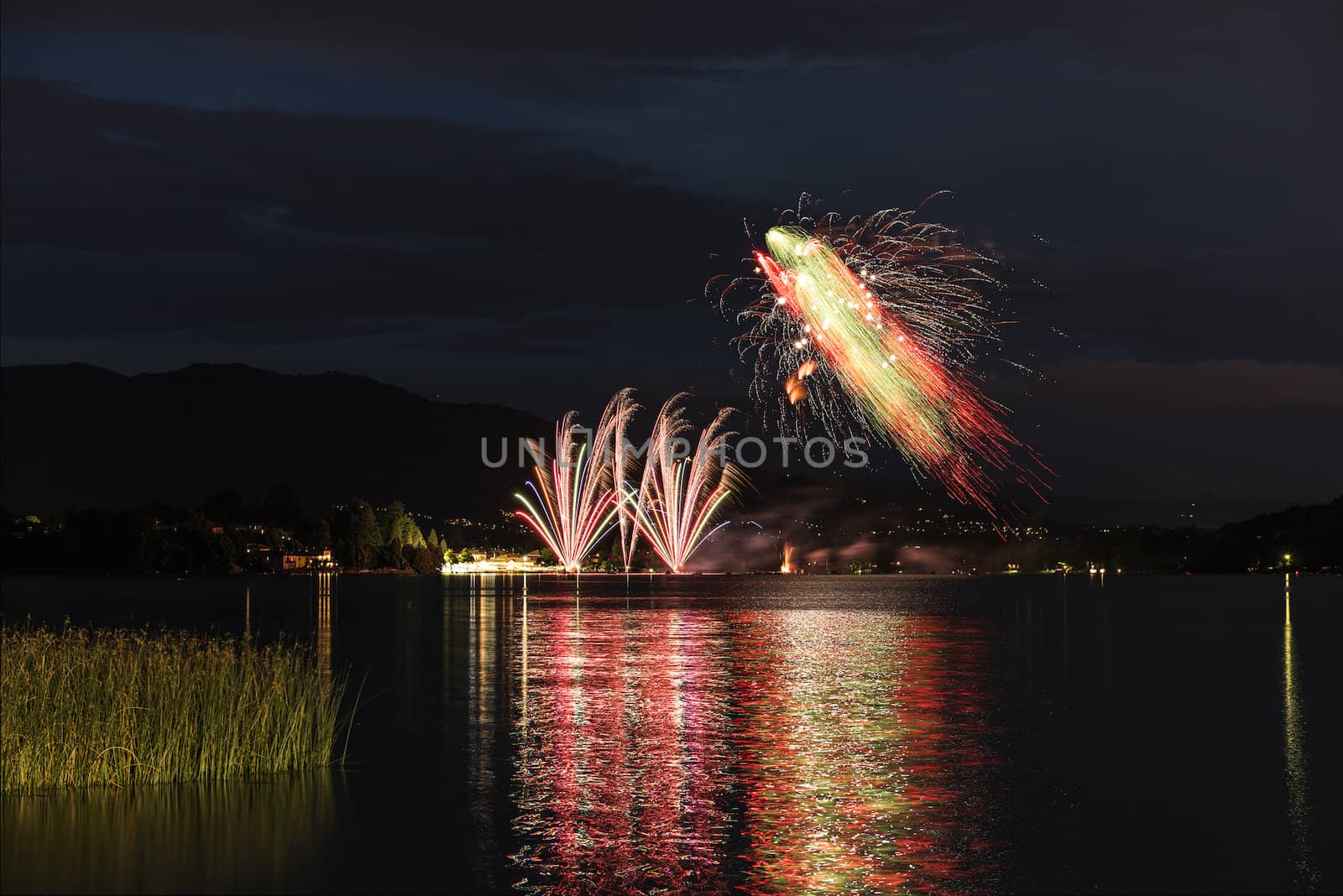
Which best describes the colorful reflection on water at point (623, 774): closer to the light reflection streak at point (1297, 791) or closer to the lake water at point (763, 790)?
the lake water at point (763, 790)

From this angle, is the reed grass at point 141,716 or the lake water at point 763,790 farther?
the reed grass at point 141,716

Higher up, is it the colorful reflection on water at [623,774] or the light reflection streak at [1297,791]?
the colorful reflection on water at [623,774]

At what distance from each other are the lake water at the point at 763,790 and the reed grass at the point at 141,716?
0.64m

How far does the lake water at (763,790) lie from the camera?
22500mm

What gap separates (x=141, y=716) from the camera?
27969mm

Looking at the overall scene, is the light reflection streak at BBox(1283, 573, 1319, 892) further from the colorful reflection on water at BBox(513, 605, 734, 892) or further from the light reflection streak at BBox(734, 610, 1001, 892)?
the colorful reflection on water at BBox(513, 605, 734, 892)

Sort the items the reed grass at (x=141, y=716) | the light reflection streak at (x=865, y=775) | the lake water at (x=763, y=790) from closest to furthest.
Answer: the light reflection streak at (x=865, y=775)
the lake water at (x=763, y=790)
the reed grass at (x=141, y=716)

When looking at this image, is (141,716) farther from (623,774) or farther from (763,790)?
(763,790)

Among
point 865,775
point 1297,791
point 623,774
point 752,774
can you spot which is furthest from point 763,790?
point 1297,791

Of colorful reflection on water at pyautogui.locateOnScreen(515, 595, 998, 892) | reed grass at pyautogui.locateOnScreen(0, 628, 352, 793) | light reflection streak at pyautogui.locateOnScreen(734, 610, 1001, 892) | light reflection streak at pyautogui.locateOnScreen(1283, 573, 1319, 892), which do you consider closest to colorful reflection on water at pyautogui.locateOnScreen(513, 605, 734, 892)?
colorful reflection on water at pyautogui.locateOnScreen(515, 595, 998, 892)

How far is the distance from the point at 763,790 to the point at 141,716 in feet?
38.0

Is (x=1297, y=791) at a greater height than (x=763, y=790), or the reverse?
(x=763, y=790)

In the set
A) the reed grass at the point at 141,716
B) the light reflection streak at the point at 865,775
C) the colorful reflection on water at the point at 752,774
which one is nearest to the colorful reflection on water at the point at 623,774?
the colorful reflection on water at the point at 752,774

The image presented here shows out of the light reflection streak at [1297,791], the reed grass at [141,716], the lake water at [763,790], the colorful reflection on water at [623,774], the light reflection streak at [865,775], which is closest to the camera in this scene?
the light reflection streak at [865,775]
